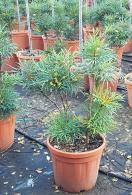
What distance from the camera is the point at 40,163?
310 centimetres

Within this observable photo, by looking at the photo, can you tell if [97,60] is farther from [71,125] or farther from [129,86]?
[129,86]

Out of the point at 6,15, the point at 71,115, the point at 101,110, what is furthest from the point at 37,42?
the point at 101,110

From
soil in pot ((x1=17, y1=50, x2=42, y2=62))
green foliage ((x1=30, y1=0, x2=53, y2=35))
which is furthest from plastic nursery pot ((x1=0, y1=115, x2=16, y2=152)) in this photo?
green foliage ((x1=30, y1=0, x2=53, y2=35))

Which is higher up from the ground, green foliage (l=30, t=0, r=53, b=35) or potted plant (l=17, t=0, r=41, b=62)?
green foliage (l=30, t=0, r=53, b=35)

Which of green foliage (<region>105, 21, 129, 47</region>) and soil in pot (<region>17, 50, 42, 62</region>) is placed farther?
soil in pot (<region>17, 50, 42, 62</region>)

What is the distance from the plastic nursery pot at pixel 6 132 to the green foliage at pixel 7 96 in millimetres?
82

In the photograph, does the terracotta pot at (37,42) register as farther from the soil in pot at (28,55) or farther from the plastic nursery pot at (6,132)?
the plastic nursery pot at (6,132)

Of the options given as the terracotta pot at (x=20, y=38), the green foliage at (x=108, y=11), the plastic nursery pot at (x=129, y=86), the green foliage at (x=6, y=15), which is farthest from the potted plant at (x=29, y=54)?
the plastic nursery pot at (x=129, y=86)

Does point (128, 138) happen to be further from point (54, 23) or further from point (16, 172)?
point (54, 23)

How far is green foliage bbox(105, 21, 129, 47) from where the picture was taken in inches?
174

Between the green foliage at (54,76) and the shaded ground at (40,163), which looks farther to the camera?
the shaded ground at (40,163)

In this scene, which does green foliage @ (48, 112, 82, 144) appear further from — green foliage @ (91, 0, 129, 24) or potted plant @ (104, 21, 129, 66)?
green foliage @ (91, 0, 129, 24)

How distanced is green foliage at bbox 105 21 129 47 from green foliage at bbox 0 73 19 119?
5.55 feet

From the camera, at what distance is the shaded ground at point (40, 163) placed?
2.77m
